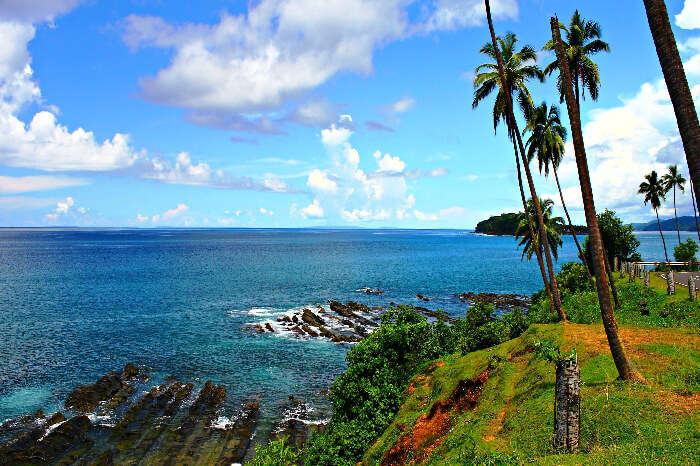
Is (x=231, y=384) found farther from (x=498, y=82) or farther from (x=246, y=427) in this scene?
(x=498, y=82)

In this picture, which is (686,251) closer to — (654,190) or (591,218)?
(654,190)

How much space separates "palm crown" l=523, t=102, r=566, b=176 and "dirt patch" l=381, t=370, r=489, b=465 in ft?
77.2

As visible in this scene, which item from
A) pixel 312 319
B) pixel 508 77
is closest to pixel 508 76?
pixel 508 77

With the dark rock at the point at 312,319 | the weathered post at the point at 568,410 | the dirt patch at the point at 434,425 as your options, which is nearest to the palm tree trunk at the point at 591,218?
the weathered post at the point at 568,410

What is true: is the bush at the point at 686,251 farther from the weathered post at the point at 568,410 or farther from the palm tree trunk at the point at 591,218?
the weathered post at the point at 568,410

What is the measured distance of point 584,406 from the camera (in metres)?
13.1

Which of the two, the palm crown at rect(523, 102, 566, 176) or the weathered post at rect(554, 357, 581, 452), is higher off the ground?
the palm crown at rect(523, 102, 566, 176)

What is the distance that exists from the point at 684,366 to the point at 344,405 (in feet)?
49.5

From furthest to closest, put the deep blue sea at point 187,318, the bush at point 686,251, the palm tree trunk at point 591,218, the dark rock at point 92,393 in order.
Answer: the bush at point 686,251 → the deep blue sea at point 187,318 → the dark rock at point 92,393 → the palm tree trunk at point 591,218

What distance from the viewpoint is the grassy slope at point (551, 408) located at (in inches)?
424

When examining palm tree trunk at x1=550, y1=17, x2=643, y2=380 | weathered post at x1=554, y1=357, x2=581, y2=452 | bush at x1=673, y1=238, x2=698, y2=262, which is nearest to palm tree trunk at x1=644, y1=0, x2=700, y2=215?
palm tree trunk at x1=550, y1=17, x2=643, y2=380

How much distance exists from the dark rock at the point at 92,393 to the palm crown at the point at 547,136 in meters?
40.4

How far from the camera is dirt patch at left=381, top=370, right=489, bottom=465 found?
16.0 meters

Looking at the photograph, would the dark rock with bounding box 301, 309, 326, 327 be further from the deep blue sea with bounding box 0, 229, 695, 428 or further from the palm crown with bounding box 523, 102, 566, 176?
the palm crown with bounding box 523, 102, 566, 176
